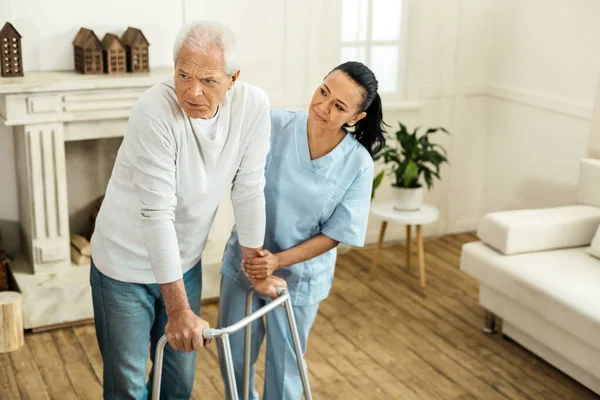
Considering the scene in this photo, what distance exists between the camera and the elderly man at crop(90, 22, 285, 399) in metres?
1.81

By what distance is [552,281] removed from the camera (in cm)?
321

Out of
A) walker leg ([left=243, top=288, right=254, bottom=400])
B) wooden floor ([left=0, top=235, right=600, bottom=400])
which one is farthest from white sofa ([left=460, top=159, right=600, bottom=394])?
walker leg ([left=243, top=288, right=254, bottom=400])

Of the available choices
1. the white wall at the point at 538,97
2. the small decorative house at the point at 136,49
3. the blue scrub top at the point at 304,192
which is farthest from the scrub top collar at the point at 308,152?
the white wall at the point at 538,97

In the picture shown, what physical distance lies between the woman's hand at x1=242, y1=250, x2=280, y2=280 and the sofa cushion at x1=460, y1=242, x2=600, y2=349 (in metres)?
1.40

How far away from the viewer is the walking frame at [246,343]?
71.1 inches

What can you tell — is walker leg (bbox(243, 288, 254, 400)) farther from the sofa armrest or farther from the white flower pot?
the white flower pot

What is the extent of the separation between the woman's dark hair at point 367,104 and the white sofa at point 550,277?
118 cm

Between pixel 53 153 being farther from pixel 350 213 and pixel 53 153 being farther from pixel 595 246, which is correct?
pixel 595 246

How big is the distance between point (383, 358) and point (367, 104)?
1.47 m

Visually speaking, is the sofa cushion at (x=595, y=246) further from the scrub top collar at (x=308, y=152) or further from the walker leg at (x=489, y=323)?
the scrub top collar at (x=308, y=152)

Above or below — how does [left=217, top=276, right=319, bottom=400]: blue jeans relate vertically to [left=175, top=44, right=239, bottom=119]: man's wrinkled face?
below

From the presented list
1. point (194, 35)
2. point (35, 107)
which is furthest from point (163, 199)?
point (35, 107)

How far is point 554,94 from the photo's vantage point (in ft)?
14.3

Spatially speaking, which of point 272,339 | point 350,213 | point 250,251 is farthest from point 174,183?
point 272,339
